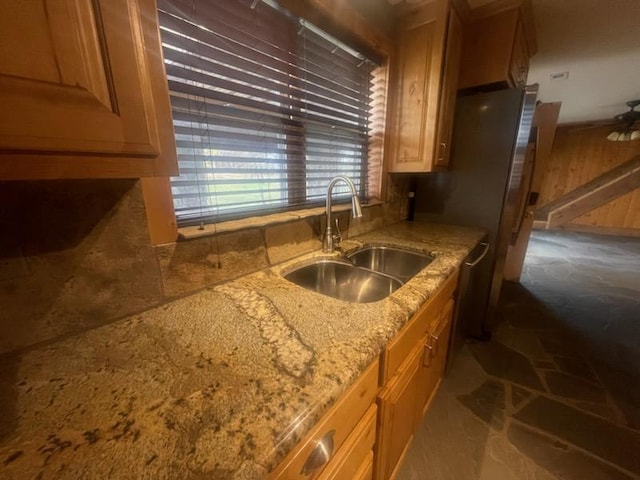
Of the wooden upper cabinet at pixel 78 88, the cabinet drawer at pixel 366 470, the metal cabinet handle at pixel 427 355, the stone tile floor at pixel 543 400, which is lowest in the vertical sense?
the stone tile floor at pixel 543 400

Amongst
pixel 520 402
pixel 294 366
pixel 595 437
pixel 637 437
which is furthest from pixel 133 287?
pixel 637 437

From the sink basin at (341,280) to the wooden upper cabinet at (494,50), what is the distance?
1.60m

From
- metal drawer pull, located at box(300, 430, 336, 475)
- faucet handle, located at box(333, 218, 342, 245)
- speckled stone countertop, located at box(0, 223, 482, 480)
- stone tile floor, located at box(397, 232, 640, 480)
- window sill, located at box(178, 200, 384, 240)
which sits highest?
window sill, located at box(178, 200, 384, 240)

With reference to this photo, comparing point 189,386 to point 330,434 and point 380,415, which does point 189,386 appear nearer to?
point 330,434

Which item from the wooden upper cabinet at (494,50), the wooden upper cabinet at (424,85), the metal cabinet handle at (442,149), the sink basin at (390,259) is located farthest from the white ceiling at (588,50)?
the sink basin at (390,259)

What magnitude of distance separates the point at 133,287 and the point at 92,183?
0.30 meters

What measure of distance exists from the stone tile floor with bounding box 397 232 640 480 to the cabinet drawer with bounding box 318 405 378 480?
0.62m

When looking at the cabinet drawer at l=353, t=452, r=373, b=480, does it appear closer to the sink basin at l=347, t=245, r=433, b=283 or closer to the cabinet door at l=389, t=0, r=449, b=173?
the sink basin at l=347, t=245, r=433, b=283

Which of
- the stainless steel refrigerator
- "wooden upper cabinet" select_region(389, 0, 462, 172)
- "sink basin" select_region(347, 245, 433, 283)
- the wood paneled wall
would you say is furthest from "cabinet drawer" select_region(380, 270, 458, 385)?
the wood paneled wall

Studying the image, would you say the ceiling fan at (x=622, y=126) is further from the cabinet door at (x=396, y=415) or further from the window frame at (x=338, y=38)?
the cabinet door at (x=396, y=415)

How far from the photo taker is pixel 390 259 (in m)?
1.46

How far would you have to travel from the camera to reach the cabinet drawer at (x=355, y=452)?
0.57 m

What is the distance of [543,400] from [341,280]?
1438mm

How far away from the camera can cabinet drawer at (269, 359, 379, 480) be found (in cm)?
44
